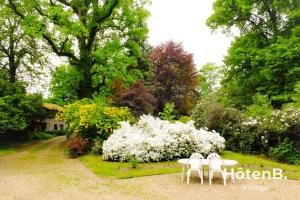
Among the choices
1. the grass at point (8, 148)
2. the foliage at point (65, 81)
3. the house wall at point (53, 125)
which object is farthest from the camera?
the house wall at point (53, 125)

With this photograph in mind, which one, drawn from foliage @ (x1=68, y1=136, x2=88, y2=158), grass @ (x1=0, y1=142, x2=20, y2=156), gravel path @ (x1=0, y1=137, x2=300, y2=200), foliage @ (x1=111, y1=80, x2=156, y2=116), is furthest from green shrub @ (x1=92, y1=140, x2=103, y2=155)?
grass @ (x1=0, y1=142, x2=20, y2=156)

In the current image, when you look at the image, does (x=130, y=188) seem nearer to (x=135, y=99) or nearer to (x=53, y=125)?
(x=135, y=99)

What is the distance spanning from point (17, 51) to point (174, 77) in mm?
14700

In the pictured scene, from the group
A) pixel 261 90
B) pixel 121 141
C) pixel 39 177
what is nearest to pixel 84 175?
pixel 39 177

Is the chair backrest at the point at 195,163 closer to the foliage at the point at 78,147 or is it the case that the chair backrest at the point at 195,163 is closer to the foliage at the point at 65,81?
the foliage at the point at 78,147

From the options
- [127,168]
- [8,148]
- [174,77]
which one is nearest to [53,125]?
[8,148]

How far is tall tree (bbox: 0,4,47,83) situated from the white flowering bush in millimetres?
17993

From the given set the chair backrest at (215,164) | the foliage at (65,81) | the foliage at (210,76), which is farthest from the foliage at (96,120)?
the foliage at (210,76)

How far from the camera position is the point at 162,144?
1548 centimetres

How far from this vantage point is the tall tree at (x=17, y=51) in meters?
31.2

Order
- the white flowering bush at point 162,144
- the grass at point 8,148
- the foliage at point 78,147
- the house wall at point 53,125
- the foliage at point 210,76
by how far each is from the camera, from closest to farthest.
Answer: the white flowering bush at point 162,144 < the foliage at point 78,147 < the grass at point 8,148 < the house wall at point 53,125 < the foliage at point 210,76

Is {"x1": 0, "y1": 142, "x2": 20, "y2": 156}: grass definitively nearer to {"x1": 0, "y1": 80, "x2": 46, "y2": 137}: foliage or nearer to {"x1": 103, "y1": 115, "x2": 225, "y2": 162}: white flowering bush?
{"x1": 0, "y1": 80, "x2": 46, "y2": 137}: foliage

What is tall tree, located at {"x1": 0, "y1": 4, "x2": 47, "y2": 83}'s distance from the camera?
31172mm

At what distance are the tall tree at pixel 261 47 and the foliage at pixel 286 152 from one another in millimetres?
7378
